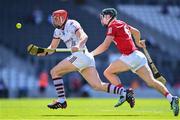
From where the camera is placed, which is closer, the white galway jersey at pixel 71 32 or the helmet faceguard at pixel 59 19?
the white galway jersey at pixel 71 32

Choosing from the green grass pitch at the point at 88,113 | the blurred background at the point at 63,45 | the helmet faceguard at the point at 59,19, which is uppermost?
the helmet faceguard at the point at 59,19

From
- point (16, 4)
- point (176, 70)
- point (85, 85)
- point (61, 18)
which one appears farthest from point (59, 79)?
point (16, 4)

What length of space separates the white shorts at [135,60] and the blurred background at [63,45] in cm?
1864

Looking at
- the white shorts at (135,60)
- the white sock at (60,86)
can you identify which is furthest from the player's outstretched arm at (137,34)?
the white sock at (60,86)

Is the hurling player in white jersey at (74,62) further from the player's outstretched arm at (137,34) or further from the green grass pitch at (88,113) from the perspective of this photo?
the player's outstretched arm at (137,34)

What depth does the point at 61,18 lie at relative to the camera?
56.9ft

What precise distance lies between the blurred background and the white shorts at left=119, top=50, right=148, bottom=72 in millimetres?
18640

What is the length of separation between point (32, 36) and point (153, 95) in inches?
290

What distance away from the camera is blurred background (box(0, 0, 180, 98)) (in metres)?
36.6

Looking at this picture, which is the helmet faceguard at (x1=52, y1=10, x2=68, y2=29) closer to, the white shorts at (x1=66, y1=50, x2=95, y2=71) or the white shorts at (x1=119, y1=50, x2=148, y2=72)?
the white shorts at (x1=66, y1=50, x2=95, y2=71)

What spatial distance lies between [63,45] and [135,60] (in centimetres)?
2103

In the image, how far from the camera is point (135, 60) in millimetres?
16609

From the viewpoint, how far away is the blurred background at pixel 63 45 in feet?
Answer: 120

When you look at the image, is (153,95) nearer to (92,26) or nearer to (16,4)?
(92,26)
